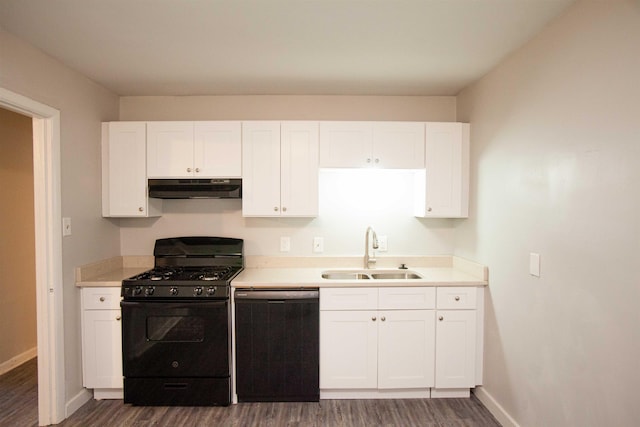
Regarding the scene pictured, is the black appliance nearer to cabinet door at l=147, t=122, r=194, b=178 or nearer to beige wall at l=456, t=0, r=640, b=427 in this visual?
cabinet door at l=147, t=122, r=194, b=178

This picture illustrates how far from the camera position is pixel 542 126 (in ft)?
5.96

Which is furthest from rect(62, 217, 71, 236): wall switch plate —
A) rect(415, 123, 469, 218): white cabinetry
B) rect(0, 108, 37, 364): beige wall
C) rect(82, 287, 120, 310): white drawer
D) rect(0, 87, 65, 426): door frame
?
rect(415, 123, 469, 218): white cabinetry

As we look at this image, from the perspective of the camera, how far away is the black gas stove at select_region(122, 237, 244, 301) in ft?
7.53

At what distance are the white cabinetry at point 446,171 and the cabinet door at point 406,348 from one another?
87cm

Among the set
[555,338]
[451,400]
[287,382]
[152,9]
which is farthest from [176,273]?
[555,338]

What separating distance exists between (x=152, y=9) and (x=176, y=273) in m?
1.84

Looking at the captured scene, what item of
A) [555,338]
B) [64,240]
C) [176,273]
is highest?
[64,240]

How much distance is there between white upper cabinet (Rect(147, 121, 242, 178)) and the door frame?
2.17ft

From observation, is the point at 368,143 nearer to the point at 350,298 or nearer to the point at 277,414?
the point at 350,298

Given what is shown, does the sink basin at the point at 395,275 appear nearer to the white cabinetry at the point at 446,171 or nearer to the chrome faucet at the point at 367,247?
the chrome faucet at the point at 367,247

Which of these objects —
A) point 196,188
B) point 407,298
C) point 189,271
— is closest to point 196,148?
point 196,188

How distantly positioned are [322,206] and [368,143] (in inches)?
28.3

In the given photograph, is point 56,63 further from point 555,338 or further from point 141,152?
point 555,338

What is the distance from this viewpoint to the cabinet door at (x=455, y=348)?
2.39m
